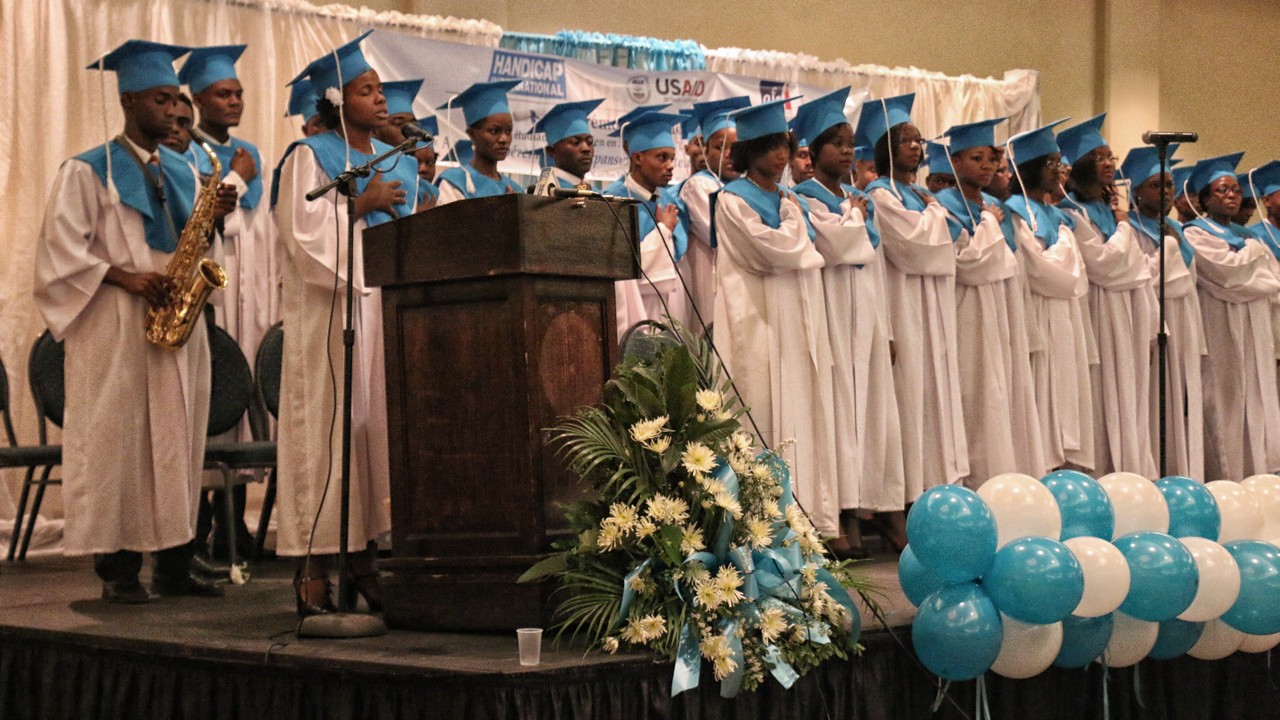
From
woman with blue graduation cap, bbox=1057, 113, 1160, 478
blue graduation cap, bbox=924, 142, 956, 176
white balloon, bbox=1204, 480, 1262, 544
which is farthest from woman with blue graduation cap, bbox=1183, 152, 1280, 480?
white balloon, bbox=1204, 480, 1262, 544

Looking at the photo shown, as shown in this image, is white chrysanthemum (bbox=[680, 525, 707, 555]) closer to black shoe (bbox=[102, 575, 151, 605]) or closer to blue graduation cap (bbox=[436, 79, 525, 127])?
black shoe (bbox=[102, 575, 151, 605])

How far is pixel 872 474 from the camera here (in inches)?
271

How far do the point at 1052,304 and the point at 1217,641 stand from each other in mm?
3393

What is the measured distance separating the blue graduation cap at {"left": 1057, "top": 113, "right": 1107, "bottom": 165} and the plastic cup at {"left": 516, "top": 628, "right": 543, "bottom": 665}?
5820mm

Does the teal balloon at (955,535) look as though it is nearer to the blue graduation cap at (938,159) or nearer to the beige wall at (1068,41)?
the blue graduation cap at (938,159)

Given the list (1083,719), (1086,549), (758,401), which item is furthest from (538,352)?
(758,401)

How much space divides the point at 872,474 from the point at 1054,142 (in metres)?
2.39

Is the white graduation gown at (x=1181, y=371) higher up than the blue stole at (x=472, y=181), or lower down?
lower down

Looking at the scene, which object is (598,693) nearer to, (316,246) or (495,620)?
(495,620)

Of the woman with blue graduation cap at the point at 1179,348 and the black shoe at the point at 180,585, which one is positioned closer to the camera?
the black shoe at the point at 180,585

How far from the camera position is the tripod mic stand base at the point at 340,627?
14.0ft

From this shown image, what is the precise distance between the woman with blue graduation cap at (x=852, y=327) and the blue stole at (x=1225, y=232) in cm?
309

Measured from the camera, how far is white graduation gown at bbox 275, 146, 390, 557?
511 centimetres

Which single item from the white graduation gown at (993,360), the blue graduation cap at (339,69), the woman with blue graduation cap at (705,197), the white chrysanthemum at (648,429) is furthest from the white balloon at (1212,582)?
the woman with blue graduation cap at (705,197)
